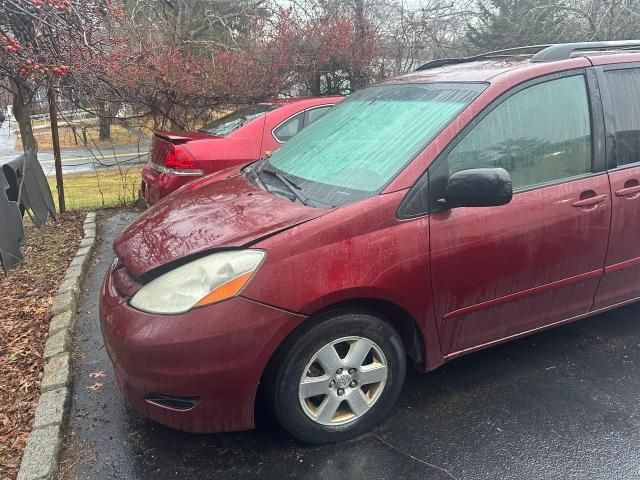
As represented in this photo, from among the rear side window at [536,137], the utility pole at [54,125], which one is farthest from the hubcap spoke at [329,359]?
the utility pole at [54,125]

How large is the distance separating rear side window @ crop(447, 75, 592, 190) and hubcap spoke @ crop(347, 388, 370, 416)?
1185mm

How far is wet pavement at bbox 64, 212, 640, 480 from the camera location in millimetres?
2430

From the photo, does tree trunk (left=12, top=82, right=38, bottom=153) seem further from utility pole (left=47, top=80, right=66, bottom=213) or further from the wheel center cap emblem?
the wheel center cap emblem

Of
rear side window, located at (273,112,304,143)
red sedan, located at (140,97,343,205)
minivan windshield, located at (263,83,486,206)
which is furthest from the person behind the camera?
rear side window, located at (273,112,304,143)

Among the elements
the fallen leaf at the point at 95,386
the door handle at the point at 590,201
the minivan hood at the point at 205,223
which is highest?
the minivan hood at the point at 205,223

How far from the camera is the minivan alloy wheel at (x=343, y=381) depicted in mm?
2443

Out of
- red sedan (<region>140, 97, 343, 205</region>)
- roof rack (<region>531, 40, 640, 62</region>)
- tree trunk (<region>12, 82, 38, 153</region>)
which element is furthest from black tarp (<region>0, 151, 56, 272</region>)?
roof rack (<region>531, 40, 640, 62</region>)

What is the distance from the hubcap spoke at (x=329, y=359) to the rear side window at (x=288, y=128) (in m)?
3.92

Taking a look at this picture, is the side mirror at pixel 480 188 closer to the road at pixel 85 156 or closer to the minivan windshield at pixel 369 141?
the minivan windshield at pixel 369 141

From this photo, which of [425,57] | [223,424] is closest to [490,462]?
[223,424]

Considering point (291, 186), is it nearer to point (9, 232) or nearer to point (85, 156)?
point (9, 232)

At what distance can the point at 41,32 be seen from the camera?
16.3ft

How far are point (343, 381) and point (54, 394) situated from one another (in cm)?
165

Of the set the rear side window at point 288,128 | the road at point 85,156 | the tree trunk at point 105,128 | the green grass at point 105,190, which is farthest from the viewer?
the road at point 85,156
